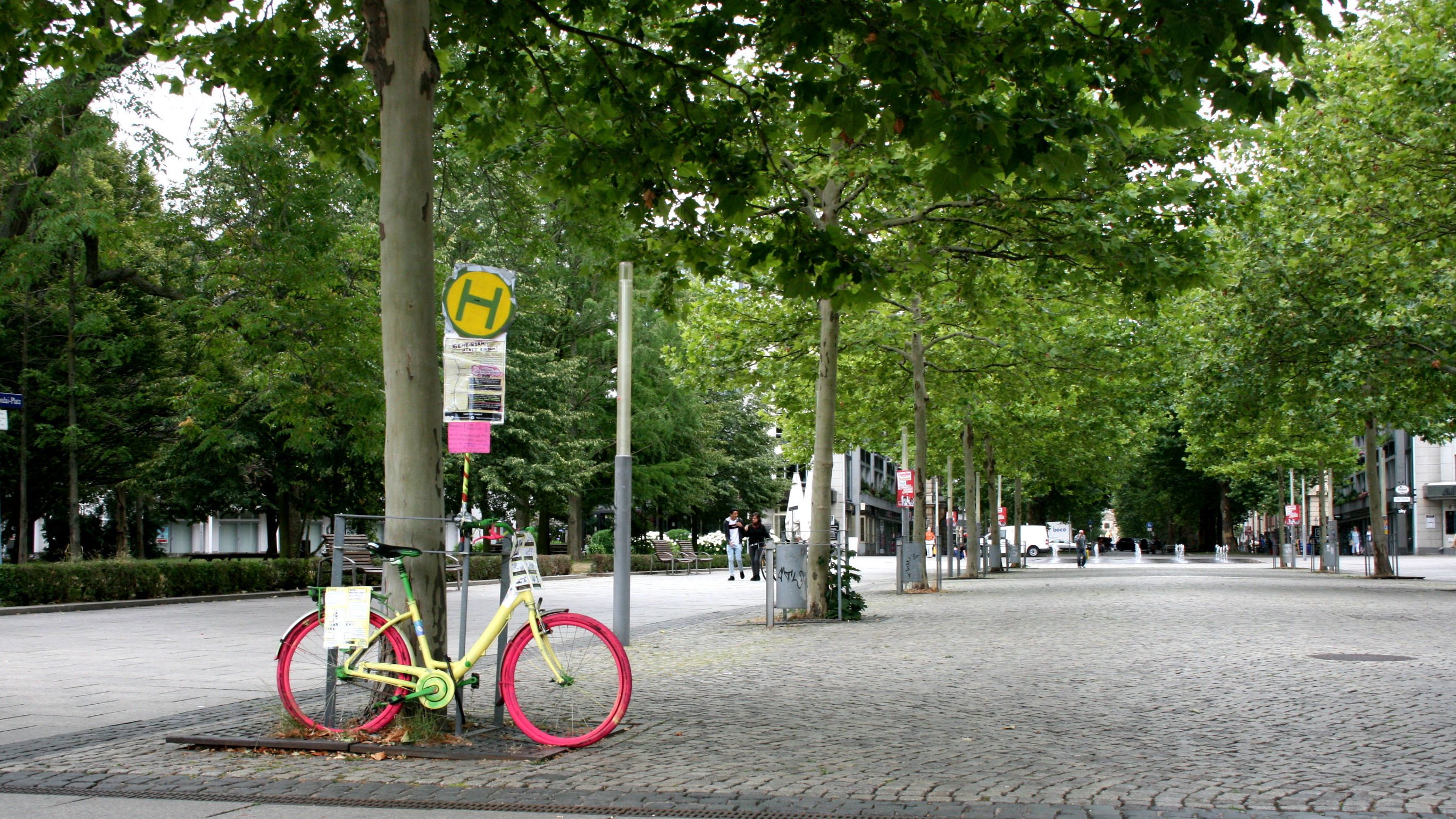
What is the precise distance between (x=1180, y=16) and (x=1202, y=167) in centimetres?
898

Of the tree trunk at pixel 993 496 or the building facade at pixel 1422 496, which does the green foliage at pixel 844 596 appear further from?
the building facade at pixel 1422 496

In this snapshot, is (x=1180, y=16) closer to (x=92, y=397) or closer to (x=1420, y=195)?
(x=1420, y=195)

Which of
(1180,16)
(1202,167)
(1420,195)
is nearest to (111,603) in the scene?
(1202,167)

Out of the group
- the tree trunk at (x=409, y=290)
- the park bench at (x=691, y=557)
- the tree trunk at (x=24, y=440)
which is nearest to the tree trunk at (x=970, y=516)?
the park bench at (x=691, y=557)

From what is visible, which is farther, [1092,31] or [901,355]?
[901,355]

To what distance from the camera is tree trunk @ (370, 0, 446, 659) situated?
7.27 meters

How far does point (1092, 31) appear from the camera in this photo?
26.8ft

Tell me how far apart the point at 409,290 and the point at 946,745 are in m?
3.91

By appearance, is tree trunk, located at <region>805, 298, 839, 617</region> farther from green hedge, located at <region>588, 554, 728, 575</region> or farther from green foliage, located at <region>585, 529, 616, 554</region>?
green foliage, located at <region>585, 529, 616, 554</region>

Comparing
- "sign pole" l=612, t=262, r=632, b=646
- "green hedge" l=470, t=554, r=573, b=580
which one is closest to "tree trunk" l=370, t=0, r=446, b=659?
"sign pole" l=612, t=262, r=632, b=646

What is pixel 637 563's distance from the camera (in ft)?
130

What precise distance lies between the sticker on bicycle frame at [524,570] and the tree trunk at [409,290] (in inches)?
18.0

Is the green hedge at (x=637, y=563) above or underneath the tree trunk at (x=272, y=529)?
underneath

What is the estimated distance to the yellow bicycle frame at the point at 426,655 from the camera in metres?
6.92
